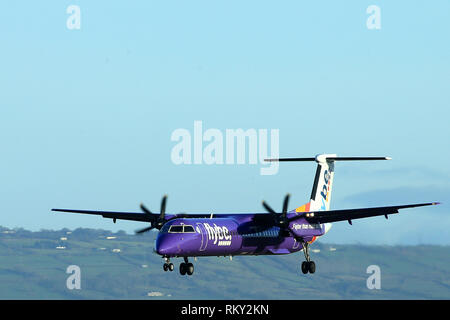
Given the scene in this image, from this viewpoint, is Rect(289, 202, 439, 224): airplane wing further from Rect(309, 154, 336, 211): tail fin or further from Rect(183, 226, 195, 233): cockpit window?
Rect(183, 226, 195, 233): cockpit window

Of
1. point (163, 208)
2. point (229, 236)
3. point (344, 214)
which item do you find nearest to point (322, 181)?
point (344, 214)

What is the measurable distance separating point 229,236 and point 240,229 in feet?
4.88

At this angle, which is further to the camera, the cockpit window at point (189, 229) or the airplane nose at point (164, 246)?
the cockpit window at point (189, 229)

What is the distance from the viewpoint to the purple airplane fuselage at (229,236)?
51312 millimetres

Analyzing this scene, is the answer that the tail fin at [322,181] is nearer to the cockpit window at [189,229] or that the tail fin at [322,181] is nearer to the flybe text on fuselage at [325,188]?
the flybe text on fuselage at [325,188]

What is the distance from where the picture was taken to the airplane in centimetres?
5166

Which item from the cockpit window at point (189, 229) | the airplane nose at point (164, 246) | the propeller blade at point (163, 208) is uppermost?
the propeller blade at point (163, 208)

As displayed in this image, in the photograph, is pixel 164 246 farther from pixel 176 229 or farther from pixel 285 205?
pixel 285 205

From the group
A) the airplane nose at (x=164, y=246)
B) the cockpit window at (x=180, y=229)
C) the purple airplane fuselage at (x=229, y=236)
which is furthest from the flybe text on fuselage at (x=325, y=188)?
the airplane nose at (x=164, y=246)
